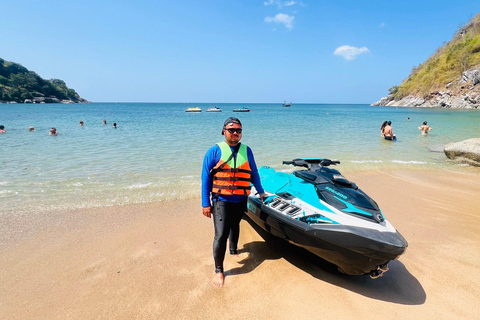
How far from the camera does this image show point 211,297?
305 centimetres

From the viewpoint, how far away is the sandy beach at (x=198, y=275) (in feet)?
9.40

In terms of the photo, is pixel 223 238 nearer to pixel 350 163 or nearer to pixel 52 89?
pixel 350 163

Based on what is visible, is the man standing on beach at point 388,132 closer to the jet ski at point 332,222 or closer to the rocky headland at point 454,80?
the jet ski at point 332,222

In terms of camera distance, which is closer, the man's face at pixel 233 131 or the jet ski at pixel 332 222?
the jet ski at pixel 332 222

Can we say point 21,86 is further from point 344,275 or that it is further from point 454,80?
point 454,80

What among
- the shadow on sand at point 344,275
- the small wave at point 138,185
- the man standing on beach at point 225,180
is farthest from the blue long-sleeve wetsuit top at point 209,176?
the small wave at point 138,185

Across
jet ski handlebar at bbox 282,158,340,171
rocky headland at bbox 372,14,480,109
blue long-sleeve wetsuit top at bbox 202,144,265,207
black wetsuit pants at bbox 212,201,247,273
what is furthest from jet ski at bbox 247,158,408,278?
rocky headland at bbox 372,14,480,109

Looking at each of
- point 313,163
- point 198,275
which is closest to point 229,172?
point 198,275

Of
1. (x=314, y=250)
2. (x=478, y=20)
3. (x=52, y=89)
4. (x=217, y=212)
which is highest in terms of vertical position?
(x=478, y=20)

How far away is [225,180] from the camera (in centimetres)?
313

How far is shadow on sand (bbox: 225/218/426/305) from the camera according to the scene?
3.09 meters

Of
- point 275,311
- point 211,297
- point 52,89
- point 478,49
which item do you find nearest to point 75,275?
point 211,297

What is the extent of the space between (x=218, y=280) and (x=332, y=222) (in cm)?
164

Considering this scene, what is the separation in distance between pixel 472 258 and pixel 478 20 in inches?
5018
